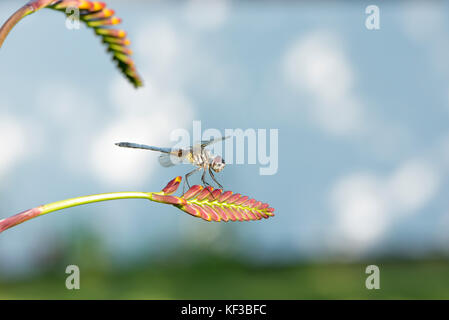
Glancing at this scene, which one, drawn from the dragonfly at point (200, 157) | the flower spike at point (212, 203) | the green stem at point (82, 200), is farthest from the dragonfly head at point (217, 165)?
the green stem at point (82, 200)

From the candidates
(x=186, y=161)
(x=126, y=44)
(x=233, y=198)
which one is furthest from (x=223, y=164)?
(x=126, y=44)

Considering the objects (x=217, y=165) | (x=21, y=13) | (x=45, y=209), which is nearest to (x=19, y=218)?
(x=45, y=209)

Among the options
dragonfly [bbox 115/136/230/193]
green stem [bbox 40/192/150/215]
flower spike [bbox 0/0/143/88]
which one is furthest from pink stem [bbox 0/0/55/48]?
dragonfly [bbox 115/136/230/193]

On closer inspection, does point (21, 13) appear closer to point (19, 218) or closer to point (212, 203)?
point (19, 218)

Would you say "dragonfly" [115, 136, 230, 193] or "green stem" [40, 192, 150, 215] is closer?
"green stem" [40, 192, 150, 215]

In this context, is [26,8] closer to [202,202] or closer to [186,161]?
[202,202]

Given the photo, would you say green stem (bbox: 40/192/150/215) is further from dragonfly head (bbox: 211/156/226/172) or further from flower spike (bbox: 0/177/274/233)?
dragonfly head (bbox: 211/156/226/172)

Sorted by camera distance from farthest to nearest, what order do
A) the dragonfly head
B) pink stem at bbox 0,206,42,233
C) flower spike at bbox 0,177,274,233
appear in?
1. the dragonfly head
2. flower spike at bbox 0,177,274,233
3. pink stem at bbox 0,206,42,233

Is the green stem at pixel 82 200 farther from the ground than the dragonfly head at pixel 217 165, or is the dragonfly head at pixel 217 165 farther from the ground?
the dragonfly head at pixel 217 165

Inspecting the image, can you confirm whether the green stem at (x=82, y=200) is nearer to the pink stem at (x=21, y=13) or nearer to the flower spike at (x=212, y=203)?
the flower spike at (x=212, y=203)
